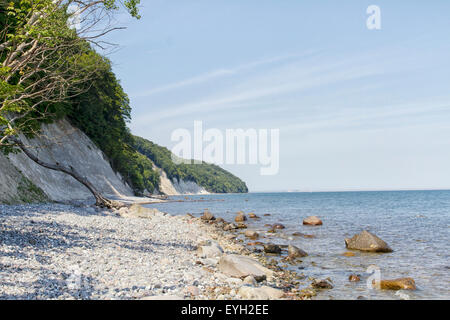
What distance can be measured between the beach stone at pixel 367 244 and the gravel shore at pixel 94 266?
8160 millimetres

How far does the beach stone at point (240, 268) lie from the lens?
32.7ft

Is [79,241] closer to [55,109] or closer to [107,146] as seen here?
[55,109]

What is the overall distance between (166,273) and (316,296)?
4.36m

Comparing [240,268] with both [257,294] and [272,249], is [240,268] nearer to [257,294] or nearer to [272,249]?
[257,294]

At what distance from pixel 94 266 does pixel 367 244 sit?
13.3 meters

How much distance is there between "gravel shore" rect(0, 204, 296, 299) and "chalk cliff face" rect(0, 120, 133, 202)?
341cm

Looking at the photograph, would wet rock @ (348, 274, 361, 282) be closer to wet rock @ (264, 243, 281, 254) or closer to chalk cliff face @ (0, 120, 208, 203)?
wet rock @ (264, 243, 281, 254)

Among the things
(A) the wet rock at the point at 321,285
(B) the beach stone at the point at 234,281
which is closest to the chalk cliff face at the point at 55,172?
(B) the beach stone at the point at 234,281

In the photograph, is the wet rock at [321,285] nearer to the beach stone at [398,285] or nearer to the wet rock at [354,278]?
the wet rock at [354,278]

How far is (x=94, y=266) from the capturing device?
8.84 metres

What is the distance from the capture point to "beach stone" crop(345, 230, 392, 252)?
1617 centimetres

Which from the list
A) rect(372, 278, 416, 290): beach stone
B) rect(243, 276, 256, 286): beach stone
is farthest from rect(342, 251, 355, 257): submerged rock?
rect(243, 276, 256, 286): beach stone

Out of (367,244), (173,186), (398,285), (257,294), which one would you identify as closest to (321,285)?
(398,285)
